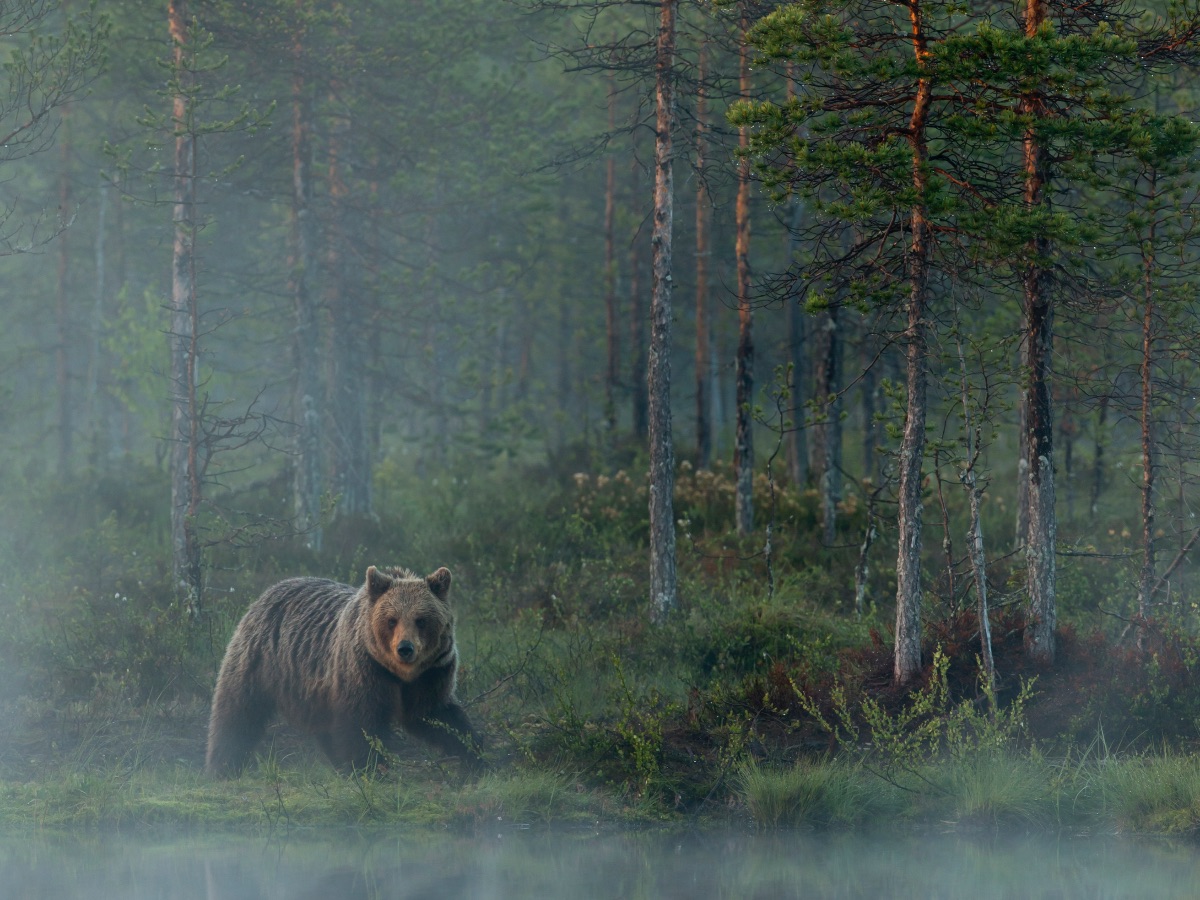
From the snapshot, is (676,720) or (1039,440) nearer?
(676,720)

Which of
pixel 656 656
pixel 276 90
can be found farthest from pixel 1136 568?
pixel 276 90

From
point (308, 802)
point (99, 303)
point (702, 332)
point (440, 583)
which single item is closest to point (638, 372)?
point (702, 332)

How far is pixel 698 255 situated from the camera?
23344 mm

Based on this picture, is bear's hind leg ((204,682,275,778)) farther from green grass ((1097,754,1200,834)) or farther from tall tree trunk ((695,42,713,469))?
tall tree trunk ((695,42,713,469))

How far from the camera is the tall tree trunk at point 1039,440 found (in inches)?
483

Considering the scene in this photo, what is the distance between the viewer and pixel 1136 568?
16.4 m

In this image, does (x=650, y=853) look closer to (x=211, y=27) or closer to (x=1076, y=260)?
(x=1076, y=260)

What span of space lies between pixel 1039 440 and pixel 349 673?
696 centimetres

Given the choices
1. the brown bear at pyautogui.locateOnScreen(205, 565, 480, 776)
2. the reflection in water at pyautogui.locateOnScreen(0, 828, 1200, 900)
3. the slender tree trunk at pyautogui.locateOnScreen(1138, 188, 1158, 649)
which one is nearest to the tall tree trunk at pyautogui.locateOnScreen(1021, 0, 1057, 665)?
the slender tree trunk at pyautogui.locateOnScreen(1138, 188, 1158, 649)

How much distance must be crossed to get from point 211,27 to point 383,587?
12052 millimetres

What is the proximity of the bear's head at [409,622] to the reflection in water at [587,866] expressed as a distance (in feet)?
4.87

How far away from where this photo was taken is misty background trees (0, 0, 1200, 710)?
1170cm

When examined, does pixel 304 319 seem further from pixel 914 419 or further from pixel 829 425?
pixel 914 419

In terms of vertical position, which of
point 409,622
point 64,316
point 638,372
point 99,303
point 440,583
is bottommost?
point 409,622
